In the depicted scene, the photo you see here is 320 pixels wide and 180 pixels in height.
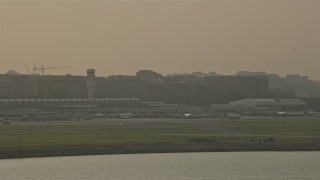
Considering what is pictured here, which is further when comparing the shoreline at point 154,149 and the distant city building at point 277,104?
the distant city building at point 277,104

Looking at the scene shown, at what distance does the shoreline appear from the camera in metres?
54.7

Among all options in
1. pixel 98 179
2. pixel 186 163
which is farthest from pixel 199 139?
pixel 98 179

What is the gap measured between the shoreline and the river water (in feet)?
5.48

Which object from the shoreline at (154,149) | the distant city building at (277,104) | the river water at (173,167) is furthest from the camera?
the distant city building at (277,104)

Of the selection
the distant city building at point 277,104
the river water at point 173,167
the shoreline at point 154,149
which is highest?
the distant city building at point 277,104

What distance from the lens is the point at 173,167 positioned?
46500mm

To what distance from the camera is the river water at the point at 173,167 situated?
4203cm

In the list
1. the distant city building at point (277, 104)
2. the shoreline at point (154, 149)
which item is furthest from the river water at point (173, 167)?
the distant city building at point (277, 104)

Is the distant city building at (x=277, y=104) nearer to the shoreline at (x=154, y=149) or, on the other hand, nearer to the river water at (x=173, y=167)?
the shoreline at (x=154, y=149)

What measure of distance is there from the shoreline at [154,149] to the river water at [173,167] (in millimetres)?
1670

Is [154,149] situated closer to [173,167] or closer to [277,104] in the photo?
[173,167]

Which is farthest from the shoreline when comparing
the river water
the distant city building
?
the distant city building

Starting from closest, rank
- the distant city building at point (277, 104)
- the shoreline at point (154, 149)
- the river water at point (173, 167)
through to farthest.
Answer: the river water at point (173, 167) < the shoreline at point (154, 149) < the distant city building at point (277, 104)

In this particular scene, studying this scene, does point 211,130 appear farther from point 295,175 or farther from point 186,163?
point 295,175
